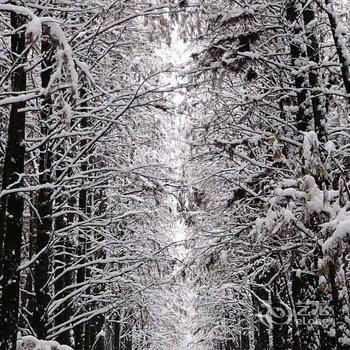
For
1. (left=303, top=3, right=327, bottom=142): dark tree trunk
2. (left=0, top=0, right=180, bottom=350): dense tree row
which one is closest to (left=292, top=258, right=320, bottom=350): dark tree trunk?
(left=303, top=3, right=327, bottom=142): dark tree trunk

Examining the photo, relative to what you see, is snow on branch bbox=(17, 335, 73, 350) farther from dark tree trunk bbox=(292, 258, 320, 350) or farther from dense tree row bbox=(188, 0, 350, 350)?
dark tree trunk bbox=(292, 258, 320, 350)

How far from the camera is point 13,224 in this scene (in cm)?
495

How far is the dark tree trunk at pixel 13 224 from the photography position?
4.57m

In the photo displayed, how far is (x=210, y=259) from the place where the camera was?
7707mm

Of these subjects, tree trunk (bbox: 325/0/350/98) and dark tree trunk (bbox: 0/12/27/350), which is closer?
dark tree trunk (bbox: 0/12/27/350)

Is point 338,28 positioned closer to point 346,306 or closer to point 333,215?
point 333,215

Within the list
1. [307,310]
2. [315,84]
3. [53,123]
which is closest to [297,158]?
[315,84]

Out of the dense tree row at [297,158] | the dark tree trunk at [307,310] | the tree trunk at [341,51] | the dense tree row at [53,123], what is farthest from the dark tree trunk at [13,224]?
the dark tree trunk at [307,310]

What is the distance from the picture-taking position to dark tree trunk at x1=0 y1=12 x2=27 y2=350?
15.0 feet

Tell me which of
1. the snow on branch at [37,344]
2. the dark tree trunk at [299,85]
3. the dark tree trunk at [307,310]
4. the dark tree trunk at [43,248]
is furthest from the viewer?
the dark tree trunk at [299,85]

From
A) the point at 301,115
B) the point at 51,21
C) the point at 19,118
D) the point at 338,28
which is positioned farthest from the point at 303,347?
the point at 51,21

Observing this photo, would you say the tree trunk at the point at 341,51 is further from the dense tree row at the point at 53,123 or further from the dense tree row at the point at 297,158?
the dense tree row at the point at 53,123

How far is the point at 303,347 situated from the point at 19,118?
204 inches

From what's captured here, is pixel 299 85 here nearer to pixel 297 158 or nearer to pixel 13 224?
pixel 297 158
